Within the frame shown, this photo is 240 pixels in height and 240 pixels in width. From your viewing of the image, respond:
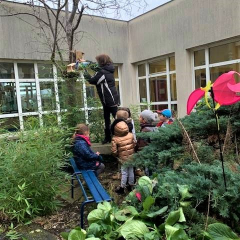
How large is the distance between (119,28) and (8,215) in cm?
856

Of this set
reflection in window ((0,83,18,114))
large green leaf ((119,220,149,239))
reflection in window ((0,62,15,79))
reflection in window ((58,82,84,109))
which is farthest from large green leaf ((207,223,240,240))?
reflection in window ((0,62,15,79))

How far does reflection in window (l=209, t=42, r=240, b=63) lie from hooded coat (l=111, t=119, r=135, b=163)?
5.07 m

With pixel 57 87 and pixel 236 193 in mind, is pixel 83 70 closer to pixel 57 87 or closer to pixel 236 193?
pixel 57 87

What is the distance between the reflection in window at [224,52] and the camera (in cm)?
745

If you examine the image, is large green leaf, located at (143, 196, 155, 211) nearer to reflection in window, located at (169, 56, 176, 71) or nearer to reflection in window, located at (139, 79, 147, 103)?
reflection in window, located at (169, 56, 176, 71)

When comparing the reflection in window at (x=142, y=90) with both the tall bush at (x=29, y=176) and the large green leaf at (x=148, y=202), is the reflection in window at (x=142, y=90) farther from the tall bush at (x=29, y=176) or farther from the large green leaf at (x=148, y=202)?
the large green leaf at (x=148, y=202)

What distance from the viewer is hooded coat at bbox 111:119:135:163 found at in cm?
400

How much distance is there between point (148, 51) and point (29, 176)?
7.64 m

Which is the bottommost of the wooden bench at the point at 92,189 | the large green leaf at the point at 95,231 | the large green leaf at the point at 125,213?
the wooden bench at the point at 92,189

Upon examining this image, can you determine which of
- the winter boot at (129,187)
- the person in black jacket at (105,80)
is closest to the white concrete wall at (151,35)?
the person in black jacket at (105,80)

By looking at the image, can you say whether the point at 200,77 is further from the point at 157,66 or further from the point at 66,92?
the point at 66,92

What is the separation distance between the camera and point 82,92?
5594 millimetres

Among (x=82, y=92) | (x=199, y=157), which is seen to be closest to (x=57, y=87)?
(x=82, y=92)

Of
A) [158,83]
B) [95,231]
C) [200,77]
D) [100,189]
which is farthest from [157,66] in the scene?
[95,231]
